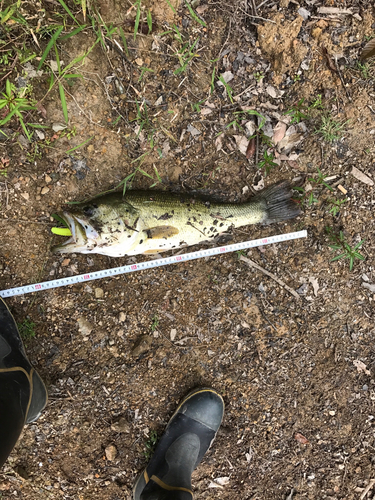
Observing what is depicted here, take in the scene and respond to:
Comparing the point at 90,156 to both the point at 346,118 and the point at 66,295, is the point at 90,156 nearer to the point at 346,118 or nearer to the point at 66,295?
the point at 66,295

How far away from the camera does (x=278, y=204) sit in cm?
364

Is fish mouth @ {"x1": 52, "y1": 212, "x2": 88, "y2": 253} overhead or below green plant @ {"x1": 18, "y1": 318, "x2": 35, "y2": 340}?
overhead

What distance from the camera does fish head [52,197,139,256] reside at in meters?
3.10

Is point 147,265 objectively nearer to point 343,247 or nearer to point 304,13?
point 343,247

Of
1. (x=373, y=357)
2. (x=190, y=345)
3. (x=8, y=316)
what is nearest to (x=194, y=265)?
(x=190, y=345)

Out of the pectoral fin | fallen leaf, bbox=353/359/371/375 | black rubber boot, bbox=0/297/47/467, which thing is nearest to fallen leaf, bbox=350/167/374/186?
fallen leaf, bbox=353/359/371/375

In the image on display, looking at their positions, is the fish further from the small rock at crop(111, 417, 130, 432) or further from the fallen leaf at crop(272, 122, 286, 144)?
the small rock at crop(111, 417, 130, 432)

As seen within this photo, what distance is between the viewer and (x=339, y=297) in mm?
3818

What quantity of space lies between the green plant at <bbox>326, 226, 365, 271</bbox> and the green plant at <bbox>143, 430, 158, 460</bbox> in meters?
3.24

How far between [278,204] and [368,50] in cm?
223

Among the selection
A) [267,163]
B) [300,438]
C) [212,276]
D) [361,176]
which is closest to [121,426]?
[212,276]

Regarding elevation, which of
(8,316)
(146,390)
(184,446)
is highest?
(8,316)

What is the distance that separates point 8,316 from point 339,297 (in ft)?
13.6

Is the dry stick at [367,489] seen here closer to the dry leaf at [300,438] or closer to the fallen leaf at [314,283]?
the dry leaf at [300,438]
